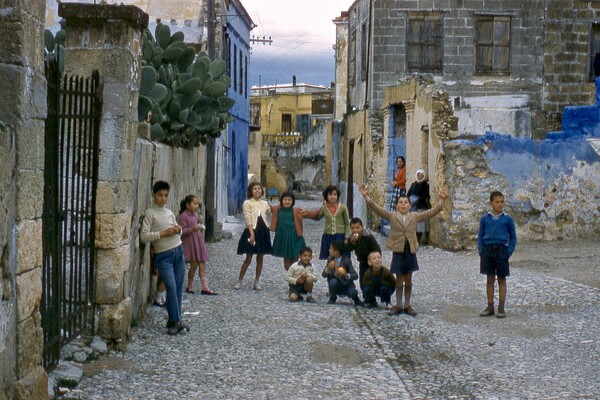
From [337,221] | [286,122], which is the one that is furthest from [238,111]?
[286,122]

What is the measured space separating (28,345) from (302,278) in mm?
6727

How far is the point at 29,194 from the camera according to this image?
19.2 feet

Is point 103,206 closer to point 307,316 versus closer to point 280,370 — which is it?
point 280,370

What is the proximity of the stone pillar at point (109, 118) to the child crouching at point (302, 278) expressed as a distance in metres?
3.95

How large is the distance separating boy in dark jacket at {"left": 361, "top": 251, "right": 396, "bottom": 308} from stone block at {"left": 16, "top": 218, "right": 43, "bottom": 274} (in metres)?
6.32

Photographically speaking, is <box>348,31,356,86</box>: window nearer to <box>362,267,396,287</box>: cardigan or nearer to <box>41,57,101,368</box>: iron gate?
<box>362,267,396,287</box>: cardigan

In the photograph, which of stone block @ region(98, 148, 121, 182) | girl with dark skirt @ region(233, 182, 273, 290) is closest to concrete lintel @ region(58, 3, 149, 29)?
stone block @ region(98, 148, 121, 182)

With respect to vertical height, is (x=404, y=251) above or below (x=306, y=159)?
below

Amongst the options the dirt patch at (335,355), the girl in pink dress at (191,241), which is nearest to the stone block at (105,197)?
the dirt patch at (335,355)

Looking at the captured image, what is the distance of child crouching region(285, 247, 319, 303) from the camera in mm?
12453

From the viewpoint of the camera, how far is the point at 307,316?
1122cm

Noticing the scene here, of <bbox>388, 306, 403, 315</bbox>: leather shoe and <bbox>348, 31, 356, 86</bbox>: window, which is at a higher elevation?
<bbox>348, 31, 356, 86</bbox>: window

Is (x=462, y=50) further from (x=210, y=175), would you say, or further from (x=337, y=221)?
(x=337, y=221)

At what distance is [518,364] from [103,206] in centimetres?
394
